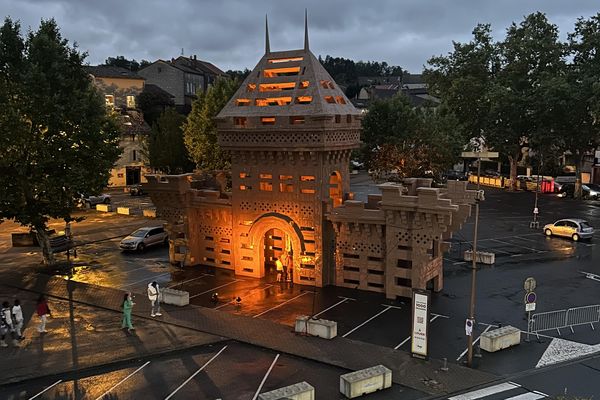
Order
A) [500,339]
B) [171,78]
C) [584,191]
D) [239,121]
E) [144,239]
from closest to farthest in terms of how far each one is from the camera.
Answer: [500,339], [239,121], [144,239], [584,191], [171,78]

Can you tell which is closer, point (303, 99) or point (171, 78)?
point (303, 99)

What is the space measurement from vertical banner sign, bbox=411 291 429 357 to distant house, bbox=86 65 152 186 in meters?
50.5

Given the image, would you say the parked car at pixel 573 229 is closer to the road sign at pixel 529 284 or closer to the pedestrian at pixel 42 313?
the road sign at pixel 529 284

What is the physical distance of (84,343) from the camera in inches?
779

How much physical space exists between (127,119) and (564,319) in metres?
59.1

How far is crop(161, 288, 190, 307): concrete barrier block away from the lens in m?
23.8

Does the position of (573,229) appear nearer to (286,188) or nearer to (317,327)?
(286,188)

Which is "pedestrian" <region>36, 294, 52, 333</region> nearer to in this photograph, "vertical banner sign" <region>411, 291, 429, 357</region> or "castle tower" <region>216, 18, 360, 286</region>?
"castle tower" <region>216, 18, 360, 286</region>

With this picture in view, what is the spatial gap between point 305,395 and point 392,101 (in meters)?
44.7

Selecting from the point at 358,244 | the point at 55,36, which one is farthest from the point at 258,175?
the point at 55,36

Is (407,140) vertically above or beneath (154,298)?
above

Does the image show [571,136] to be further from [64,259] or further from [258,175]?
[64,259]

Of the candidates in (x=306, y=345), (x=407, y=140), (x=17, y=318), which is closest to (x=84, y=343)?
(x=17, y=318)

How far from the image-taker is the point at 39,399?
15.8m
